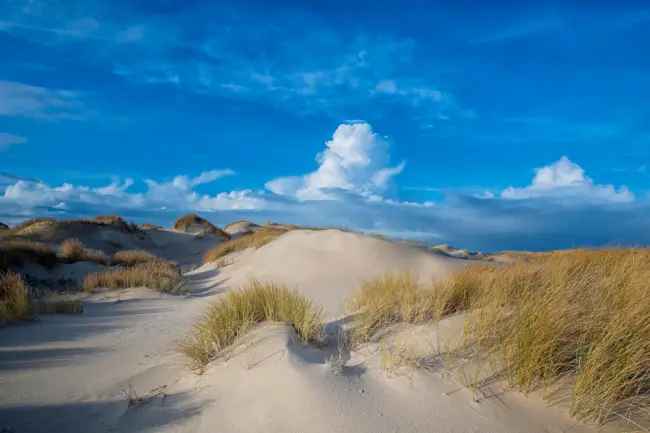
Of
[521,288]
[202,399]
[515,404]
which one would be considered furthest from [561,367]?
[202,399]

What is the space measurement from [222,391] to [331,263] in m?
8.76

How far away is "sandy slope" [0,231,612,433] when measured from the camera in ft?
10.2

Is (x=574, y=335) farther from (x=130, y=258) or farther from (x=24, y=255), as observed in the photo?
(x=130, y=258)

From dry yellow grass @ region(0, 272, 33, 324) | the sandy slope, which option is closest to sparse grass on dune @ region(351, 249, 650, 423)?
the sandy slope

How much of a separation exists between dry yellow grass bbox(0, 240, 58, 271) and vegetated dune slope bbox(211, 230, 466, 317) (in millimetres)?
6406

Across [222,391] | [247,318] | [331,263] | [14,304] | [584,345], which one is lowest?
[222,391]

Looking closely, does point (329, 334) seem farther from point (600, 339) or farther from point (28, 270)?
point (28, 270)

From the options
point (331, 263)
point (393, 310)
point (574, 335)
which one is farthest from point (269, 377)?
point (331, 263)

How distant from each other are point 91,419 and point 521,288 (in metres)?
5.06

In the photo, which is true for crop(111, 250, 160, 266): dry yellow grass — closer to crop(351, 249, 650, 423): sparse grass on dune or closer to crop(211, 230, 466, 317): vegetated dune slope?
crop(211, 230, 466, 317): vegetated dune slope

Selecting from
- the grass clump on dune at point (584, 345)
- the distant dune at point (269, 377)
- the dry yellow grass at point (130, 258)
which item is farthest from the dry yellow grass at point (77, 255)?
the grass clump on dune at point (584, 345)

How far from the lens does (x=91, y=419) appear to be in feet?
12.8

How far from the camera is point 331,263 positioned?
1243 cm

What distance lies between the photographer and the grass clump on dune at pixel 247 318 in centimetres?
454
